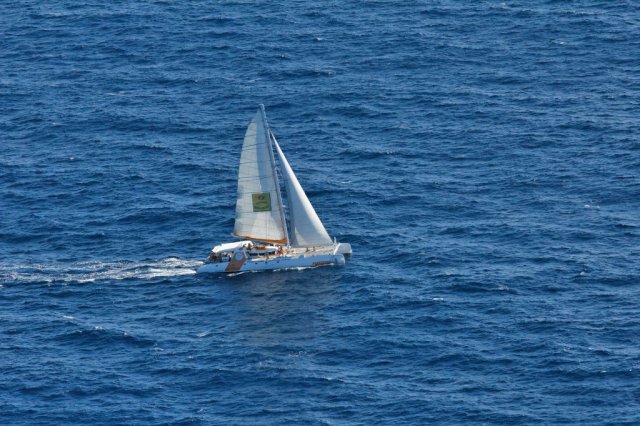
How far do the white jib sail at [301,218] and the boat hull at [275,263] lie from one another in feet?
10.2

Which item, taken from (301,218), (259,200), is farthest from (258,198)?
(301,218)

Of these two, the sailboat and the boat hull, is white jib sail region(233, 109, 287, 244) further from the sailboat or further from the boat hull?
the boat hull

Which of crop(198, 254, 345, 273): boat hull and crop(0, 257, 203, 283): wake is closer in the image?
crop(0, 257, 203, 283): wake

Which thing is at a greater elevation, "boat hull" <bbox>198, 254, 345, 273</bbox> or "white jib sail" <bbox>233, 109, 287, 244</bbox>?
"white jib sail" <bbox>233, 109, 287, 244</bbox>

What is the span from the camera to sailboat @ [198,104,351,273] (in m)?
194

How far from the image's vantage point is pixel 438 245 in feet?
641

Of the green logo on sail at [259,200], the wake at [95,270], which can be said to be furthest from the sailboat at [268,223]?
the wake at [95,270]

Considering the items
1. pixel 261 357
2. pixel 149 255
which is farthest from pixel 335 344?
pixel 149 255

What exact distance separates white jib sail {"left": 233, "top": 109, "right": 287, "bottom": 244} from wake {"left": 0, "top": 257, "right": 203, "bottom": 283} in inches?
327

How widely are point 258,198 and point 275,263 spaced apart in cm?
880

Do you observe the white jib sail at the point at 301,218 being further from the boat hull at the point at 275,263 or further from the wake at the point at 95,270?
the wake at the point at 95,270

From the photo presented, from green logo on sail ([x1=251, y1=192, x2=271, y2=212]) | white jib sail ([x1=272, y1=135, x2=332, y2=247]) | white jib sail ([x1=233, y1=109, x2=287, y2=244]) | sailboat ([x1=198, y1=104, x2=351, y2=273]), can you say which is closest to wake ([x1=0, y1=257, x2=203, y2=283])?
sailboat ([x1=198, y1=104, x2=351, y2=273])

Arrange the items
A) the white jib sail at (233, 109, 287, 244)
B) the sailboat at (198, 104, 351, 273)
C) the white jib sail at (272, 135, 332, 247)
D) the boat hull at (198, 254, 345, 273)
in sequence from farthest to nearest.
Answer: the white jib sail at (272, 135, 332, 247) → the white jib sail at (233, 109, 287, 244) → the sailboat at (198, 104, 351, 273) → the boat hull at (198, 254, 345, 273)

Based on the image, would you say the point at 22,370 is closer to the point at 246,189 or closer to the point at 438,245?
the point at 246,189
